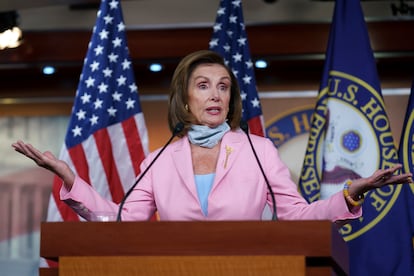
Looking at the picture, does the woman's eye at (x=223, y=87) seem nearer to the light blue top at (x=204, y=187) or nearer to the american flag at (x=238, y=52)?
the light blue top at (x=204, y=187)

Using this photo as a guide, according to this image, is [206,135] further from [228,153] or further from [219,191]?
[219,191]

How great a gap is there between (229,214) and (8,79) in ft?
11.0

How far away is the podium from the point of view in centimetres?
200

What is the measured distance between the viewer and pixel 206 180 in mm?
2865

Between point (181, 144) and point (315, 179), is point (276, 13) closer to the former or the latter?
point (315, 179)

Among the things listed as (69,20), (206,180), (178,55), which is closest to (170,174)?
(206,180)

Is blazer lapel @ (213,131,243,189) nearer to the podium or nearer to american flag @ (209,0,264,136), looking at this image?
the podium

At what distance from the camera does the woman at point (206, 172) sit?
8.98 ft

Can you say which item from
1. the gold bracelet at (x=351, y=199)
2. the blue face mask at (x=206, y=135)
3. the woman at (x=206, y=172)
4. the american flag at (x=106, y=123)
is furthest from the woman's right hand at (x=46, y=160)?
the american flag at (x=106, y=123)

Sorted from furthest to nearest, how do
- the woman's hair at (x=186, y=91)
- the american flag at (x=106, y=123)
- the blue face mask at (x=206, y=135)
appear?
1. the american flag at (x=106, y=123)
2. the woman's hair at (x=186, y=91)
3. the blue face mask at (x=206, y=135)

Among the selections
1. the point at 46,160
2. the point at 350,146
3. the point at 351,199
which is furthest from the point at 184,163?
the point at 350,146

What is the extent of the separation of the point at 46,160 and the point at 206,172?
60 centimetres

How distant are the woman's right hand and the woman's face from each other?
22.9 inches

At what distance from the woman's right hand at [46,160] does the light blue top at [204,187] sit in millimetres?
448
